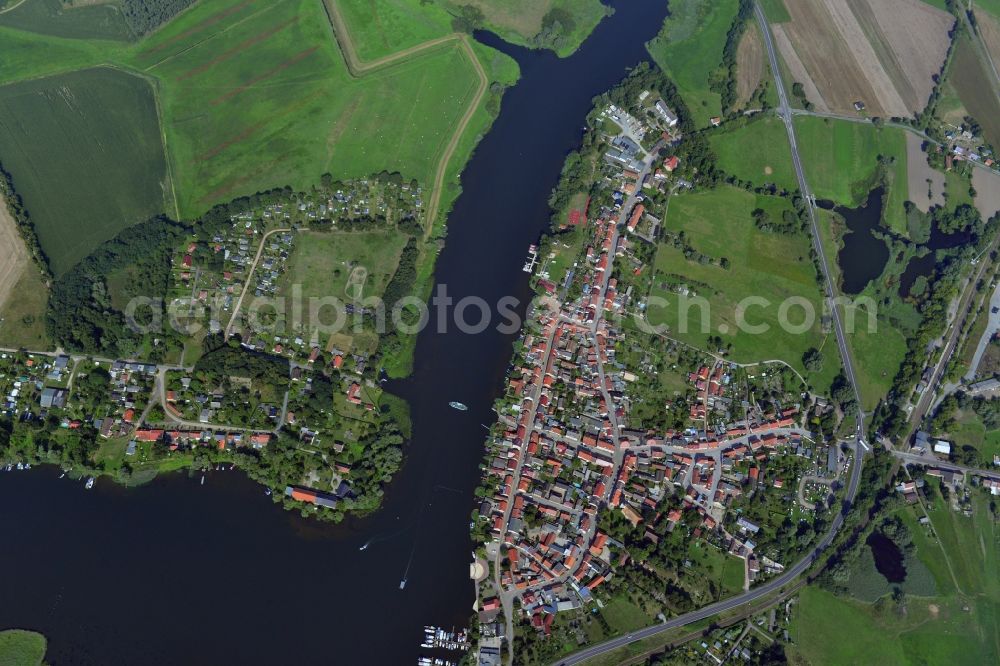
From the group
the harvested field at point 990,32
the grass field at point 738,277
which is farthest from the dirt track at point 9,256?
the harvested field at point 990,32

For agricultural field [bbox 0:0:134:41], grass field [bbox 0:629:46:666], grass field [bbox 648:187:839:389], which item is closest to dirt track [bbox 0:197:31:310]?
agricultural field [bbox 0:0:134:41]

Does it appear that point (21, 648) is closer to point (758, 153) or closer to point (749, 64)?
point (758, 153)

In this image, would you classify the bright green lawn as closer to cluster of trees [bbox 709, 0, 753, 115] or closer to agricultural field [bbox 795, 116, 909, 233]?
cluster of trees [bbox 709, 0, 753, 115]

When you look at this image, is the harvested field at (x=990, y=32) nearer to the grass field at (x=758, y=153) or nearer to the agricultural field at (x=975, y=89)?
the agricultural field at (x=975, y=89)

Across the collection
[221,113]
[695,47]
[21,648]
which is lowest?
[21,648]

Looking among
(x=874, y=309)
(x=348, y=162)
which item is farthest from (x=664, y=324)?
(x=348, y=162)

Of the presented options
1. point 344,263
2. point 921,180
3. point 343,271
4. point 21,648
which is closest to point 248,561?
point 21,648
